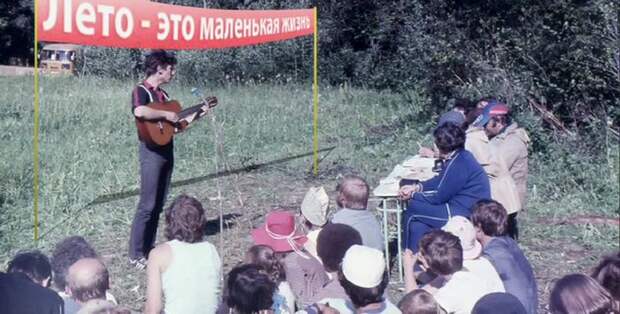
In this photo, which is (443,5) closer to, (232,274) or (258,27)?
(258,27)

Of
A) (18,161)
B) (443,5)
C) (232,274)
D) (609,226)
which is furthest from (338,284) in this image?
(443,5)

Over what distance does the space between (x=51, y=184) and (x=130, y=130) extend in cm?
406

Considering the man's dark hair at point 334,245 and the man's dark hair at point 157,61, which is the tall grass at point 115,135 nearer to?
the man's dark hair at point 157,61

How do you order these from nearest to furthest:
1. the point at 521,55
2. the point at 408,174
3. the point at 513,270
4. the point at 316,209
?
the point at 513,270 < the point at 316,209 < the point at 408,174 < the point at 521,55

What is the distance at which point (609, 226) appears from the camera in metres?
8.45

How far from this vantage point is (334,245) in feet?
14.2

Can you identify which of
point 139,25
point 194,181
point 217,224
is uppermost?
point 139,25

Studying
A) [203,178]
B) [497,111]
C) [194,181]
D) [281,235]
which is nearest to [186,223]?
[281,235]

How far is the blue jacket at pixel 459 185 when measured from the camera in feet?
18.7

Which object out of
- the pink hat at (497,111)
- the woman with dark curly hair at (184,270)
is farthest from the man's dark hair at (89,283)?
the pink hat at (497,111)

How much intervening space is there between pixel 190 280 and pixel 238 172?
632cm

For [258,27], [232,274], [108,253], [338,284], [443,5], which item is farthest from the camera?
[443,5]

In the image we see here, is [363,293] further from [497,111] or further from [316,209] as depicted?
[497,111]

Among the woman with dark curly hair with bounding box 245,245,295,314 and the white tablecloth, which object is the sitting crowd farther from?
the white tablecloth
